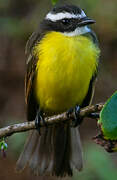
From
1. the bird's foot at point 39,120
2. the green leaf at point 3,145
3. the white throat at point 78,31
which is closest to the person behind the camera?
the green leaf at point 3,145

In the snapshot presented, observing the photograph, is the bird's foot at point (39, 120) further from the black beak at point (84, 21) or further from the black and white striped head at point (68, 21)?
the black beak at point (84, 21)

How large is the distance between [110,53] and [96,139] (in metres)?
5.39

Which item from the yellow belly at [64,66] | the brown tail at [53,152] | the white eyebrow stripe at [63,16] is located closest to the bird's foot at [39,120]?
the yellow belly at [64,66]

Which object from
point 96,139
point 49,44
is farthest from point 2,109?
point 96,139

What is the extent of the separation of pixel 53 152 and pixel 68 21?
4.18 feet

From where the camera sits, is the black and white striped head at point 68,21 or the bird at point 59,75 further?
the black and white striped head at point 68,21

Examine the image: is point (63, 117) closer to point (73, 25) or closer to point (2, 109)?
point (73, 25)

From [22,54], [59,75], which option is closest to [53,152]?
[59,75]

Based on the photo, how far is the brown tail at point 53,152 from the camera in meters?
3.89

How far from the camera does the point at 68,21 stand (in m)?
3.66

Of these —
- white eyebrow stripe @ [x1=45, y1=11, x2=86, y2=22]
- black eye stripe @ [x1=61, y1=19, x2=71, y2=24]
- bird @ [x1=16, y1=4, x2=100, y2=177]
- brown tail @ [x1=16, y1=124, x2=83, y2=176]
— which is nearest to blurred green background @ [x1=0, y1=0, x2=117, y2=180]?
brown tail @ [x1=16, y1=124, x2=83, y2=176]

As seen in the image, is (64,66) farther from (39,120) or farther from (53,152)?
(53,152)

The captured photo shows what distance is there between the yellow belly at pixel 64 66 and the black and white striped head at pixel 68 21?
0.08 metres

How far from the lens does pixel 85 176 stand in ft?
17.1
